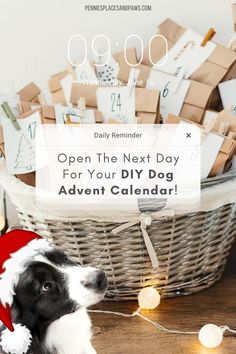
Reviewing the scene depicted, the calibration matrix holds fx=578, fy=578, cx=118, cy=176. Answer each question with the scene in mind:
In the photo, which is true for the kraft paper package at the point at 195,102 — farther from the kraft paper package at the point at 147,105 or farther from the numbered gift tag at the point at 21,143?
the numbered gift tag at the point at 21,143

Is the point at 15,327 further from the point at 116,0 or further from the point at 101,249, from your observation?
the point at 116,0

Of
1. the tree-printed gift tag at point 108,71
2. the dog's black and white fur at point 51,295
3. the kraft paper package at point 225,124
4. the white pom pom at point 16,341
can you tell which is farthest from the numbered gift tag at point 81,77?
the white pom pom at point 16,341

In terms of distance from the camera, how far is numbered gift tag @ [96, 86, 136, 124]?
3.37 feet

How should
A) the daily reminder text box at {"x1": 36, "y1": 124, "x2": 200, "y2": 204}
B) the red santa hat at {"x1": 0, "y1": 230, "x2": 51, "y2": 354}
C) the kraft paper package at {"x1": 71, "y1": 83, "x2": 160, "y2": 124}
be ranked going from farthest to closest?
the kraft paper package at {"x1": 71, "y1": 83, "x2": 160, "y2": 124} < the daily reminder text box at {"x1": 36, "y1": 124, "x2": 200, "y2": 204} < the red santa hat at {"x1": 0, "y1": 230, "x2": 51, "y2": 354}

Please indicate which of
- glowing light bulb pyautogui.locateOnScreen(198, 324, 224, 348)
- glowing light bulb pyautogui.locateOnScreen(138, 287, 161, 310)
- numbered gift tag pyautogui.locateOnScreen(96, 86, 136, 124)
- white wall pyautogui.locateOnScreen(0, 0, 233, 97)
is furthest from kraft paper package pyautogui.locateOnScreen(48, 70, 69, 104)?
glowing light bulb pyautogui.locateOnScreen(198, 324, 224, 348)

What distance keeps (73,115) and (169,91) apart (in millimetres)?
212

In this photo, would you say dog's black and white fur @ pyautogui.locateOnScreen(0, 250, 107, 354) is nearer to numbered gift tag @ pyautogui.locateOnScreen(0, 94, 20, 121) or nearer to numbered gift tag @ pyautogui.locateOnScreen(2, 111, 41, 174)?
numbered gift tag @ pyautogui.locateOnScreen(2, 111, 41, 174)

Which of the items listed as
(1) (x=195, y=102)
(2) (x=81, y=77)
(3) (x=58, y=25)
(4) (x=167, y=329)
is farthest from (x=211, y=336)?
(3) (x=58, y=25)

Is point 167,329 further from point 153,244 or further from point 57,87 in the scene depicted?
point 57,87

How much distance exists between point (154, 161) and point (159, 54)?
1.00 feet

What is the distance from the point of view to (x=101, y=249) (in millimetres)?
1079

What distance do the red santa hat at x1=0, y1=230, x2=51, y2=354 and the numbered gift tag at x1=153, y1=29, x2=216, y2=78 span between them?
483mm

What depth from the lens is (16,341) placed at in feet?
2.58

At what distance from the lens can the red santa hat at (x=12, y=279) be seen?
774 millimetres
